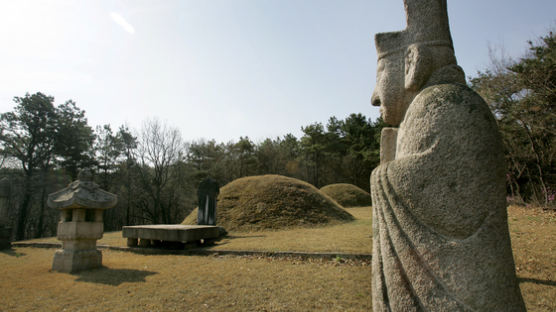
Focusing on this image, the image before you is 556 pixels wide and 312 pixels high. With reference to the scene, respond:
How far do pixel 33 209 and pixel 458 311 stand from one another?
33577 millimetres

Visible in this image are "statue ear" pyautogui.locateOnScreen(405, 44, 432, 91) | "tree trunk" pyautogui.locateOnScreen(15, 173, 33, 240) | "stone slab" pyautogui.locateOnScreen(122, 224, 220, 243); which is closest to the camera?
"statue ear" pyautogui.locateOnScreen(405, 44, 432, 91)

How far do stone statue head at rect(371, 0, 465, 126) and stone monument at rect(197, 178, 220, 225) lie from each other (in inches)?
456

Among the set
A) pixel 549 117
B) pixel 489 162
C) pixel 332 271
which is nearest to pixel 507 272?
pixel 489 162

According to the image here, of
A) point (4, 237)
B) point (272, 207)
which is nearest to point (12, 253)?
point (4, 237)

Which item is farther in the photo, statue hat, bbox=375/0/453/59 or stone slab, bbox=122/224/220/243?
stone slab, bbox=122/224/220/243

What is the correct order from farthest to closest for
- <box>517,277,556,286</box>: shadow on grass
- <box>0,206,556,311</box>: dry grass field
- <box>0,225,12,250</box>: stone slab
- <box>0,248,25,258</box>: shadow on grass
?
<box>0,225,12,250</box>: stone slab < <box>0,248,25,258</box>: shadow on grass < <box>517,277,556,286</box>: shadow on grass < <box>0,206,556,311</box>: dry grass field

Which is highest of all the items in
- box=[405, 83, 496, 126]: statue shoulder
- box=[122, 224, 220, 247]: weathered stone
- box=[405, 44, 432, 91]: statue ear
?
box=[405, 44, 432, 91]: statue ear

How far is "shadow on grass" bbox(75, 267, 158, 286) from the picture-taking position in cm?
587

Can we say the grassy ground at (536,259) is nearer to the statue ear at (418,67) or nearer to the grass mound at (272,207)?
the statue ear at (418,67)

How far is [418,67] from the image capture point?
2012mm

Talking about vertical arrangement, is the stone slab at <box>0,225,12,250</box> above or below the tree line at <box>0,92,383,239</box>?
below

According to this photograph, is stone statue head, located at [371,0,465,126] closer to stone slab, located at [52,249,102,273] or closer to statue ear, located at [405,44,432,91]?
statue ear, located at [405,44,432,91]

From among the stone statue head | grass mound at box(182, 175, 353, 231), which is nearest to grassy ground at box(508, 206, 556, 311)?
the stone statue head

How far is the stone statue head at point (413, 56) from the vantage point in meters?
2.03
